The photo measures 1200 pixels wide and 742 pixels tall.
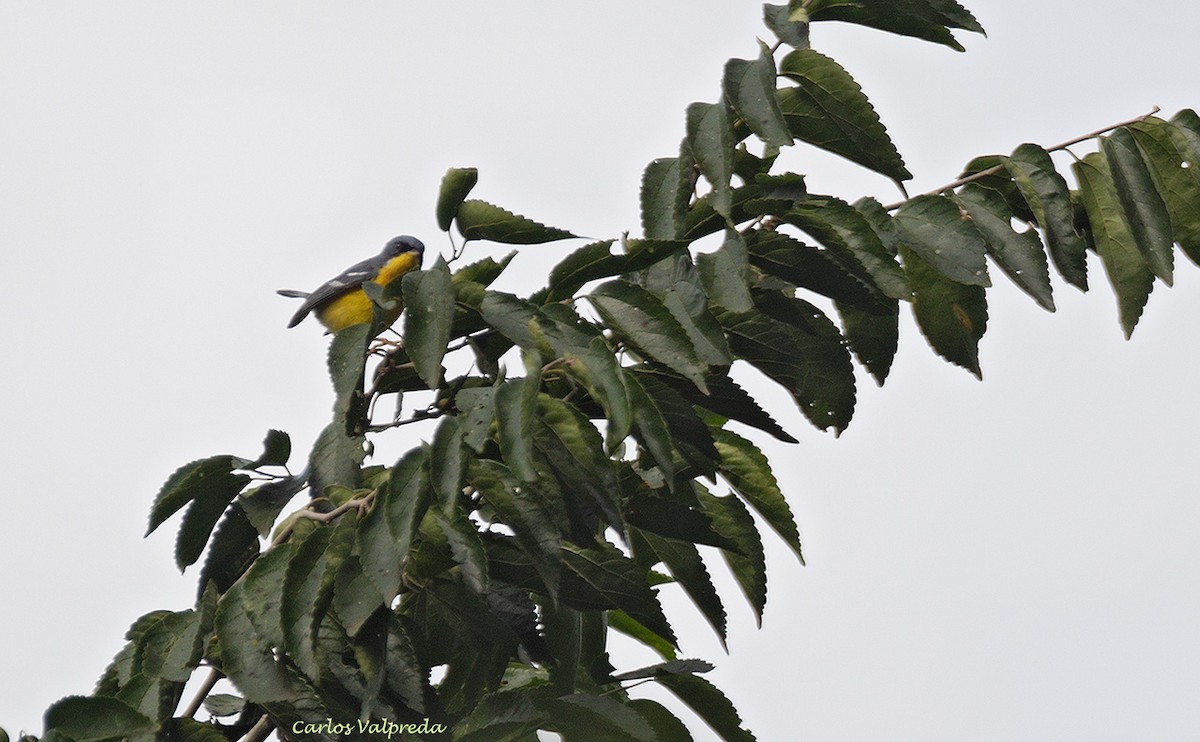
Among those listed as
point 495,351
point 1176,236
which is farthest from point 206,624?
point 1176,236

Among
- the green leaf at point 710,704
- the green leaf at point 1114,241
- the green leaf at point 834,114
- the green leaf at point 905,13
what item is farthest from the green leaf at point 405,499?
the green leaf at point 1114,241

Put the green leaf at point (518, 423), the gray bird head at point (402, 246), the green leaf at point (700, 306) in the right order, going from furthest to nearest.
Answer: the gray bird head at point (402, 246) → the green leaf at point (700, 306) → the green leaf at point (518, 423)

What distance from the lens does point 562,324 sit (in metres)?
1.76

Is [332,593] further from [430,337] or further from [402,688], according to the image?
[430,337]

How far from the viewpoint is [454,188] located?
200 cm

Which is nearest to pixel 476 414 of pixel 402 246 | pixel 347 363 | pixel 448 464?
pixel 448 464

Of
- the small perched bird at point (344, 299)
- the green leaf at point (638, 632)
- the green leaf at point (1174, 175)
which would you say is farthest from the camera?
the small perched bird at point (344, 299)

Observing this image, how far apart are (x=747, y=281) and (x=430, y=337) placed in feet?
1.45

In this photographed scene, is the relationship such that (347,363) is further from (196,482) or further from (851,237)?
(851,237)

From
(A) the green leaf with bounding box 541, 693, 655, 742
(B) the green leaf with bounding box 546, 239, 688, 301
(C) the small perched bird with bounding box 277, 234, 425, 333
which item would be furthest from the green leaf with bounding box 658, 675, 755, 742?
(C) the small perched bird with bounding box 277, 234, 425, 333

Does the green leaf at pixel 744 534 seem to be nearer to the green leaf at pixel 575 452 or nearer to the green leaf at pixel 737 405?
the green leaf at pixel 737 405

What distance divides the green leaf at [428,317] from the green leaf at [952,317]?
A: 800mm

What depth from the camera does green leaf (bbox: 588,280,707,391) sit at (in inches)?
68.5

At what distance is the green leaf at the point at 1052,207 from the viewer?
2121 millimetres
